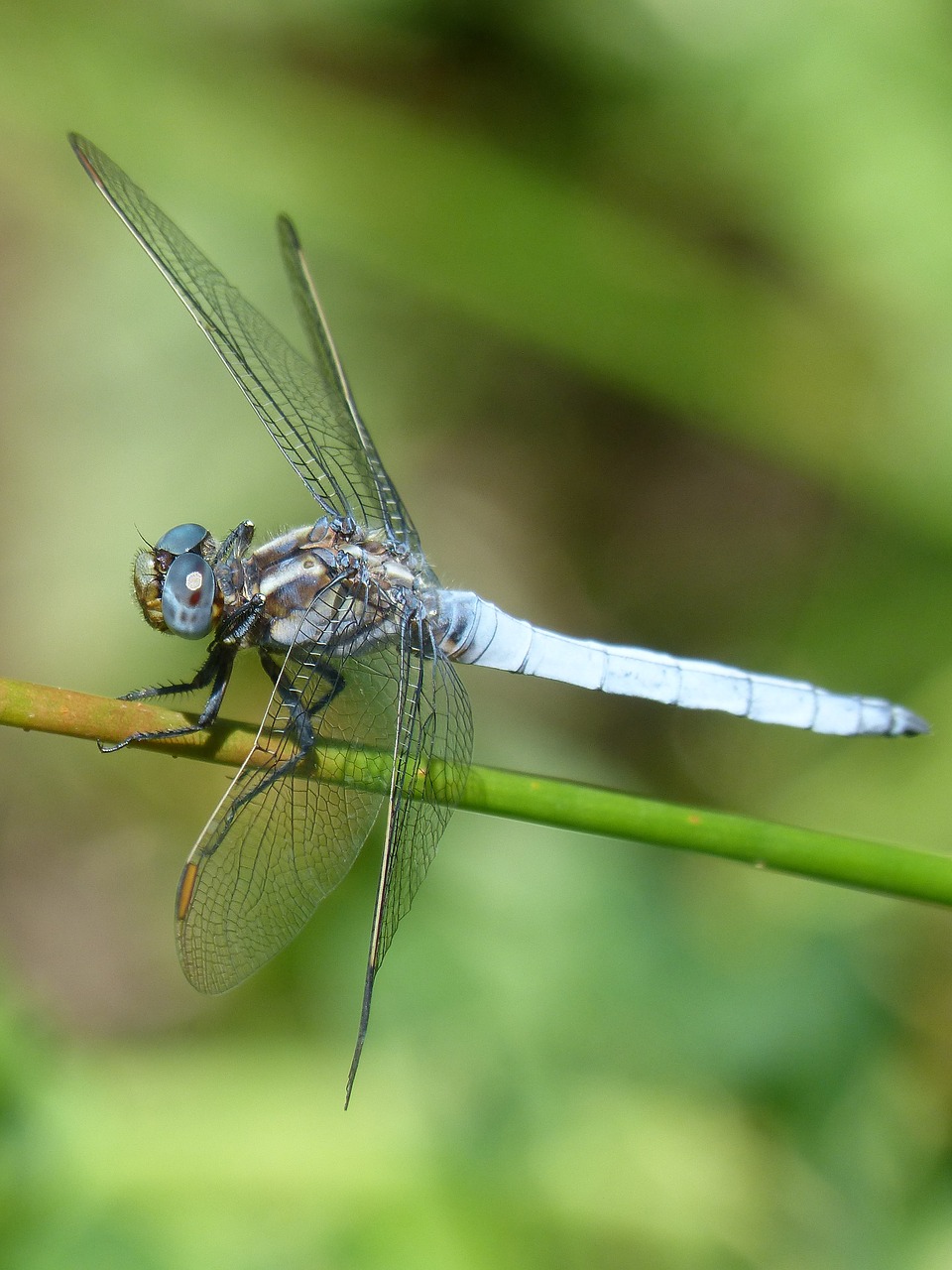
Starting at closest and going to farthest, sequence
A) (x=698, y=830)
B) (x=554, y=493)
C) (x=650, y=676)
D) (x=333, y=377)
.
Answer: (x=698, y=830) → (x=333, y=377) → (x=650, y=676) → (x=554, y=493)

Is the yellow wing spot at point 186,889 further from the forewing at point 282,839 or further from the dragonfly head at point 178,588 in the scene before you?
the dragonfly head at point 178,588

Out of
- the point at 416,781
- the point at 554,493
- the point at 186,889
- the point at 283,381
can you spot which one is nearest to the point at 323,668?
the point at 416,781

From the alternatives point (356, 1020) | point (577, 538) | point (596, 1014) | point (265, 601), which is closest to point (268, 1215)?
point (356, 1020)

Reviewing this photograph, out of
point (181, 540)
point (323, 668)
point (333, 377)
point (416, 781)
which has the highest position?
point (333, 377)

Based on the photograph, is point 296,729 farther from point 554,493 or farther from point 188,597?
point 554,493

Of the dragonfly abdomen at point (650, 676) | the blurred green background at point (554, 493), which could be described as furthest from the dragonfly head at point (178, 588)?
the blurred green background at point (554, 493)

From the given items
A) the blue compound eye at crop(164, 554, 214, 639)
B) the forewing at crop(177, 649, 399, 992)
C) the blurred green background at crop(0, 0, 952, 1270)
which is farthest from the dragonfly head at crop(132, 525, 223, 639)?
the blurred green background at crop(0, 0, 952, 1270)

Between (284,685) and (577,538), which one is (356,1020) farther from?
(577,538)
